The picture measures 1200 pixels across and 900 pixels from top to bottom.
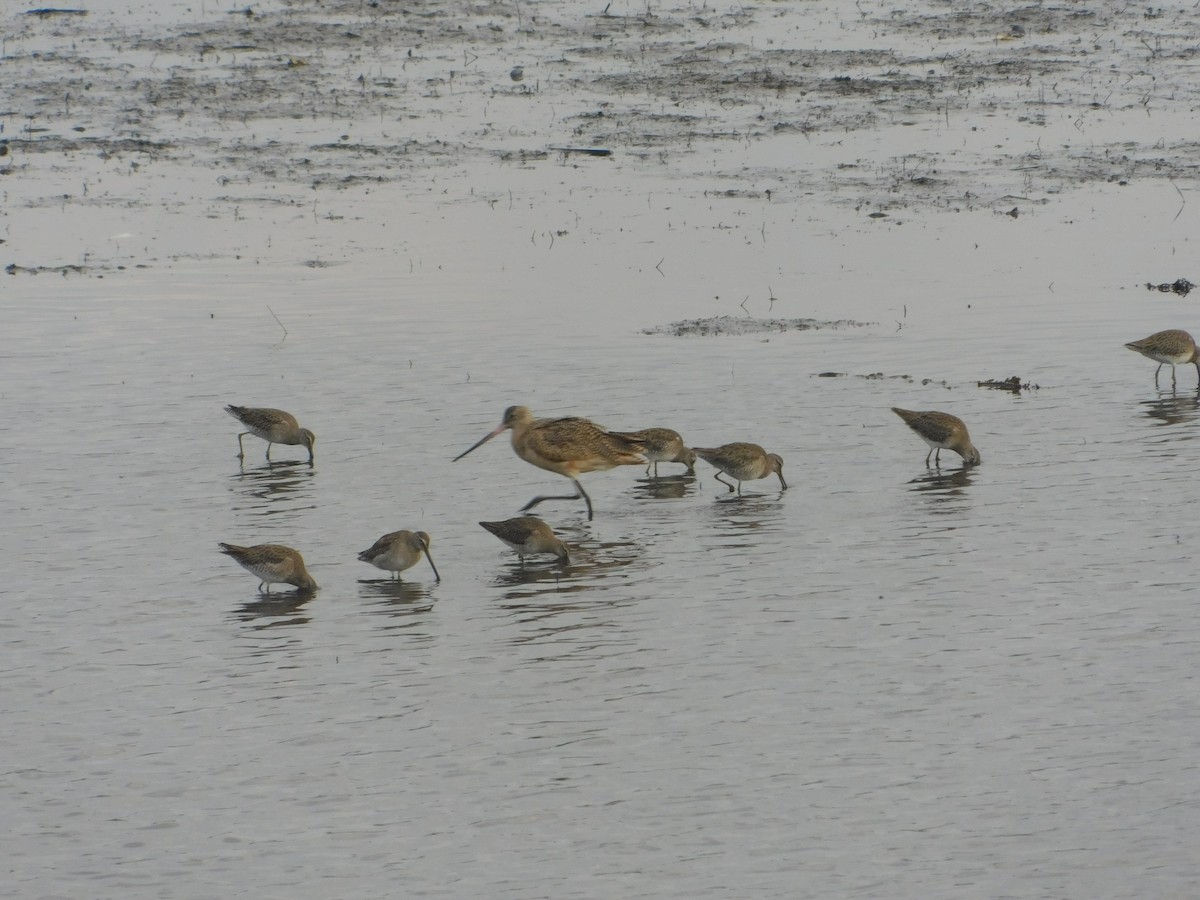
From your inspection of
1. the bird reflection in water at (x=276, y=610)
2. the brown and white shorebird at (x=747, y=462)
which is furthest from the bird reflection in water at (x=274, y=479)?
the brown and white shorebird at (x=747, y=462)

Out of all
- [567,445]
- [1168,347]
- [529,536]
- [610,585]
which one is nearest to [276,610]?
[529,536]

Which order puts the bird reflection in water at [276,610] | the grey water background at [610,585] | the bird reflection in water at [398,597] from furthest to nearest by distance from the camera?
the bird reflection in water at [398,597], the bird reflection in water at [276,610], the grey water background at [610,585]

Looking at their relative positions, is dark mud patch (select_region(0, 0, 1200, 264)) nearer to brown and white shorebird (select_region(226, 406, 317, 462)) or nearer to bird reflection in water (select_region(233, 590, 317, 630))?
brown and white shorebird (select_region(226, 406, 317, 462))

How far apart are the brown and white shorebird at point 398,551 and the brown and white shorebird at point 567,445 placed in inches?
94.5

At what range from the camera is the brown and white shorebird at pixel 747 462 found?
595 inches

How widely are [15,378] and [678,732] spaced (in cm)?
1141

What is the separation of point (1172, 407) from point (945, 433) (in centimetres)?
361

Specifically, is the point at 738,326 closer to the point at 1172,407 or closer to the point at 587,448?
the point at 1172,407

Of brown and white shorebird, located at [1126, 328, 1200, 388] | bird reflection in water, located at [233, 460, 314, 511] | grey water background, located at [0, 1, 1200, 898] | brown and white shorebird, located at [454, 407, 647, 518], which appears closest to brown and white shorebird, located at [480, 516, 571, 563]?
grey water background, located at [0, 1, 1200, 898]

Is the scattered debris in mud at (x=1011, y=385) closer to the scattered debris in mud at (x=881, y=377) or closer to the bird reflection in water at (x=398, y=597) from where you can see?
the scattered debris in mud at (x=881, y=377)

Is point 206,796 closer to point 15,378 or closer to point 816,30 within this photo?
point 15,378

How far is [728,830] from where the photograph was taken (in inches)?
341

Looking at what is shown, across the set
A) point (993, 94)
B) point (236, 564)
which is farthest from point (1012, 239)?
point (236, 564)

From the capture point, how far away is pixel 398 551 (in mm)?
Result: 12727
